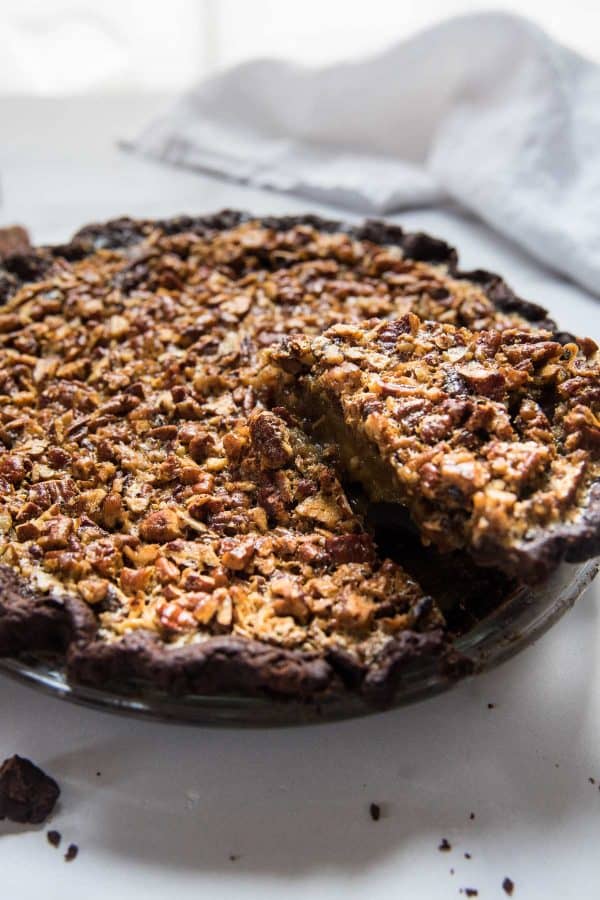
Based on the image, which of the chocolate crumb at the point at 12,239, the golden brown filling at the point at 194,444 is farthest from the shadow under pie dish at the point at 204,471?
the chocolate crumb at the point at 12,239

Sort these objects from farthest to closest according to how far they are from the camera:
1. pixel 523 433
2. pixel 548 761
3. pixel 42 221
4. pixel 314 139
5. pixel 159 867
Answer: pixel 314 139 → pixel 42 221 → pixel 523 433 → pixel 548 761 → pixel 159 867

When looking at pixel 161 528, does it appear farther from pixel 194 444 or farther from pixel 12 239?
pixel 12 239

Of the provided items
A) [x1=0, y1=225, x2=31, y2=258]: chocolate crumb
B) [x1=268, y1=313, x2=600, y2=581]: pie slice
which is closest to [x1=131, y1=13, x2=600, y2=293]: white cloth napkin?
[x1=0, y1=225, x2=31, y2=258]: chocolate crumb

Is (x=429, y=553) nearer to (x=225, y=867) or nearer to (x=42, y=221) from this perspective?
(x=225, y=867)

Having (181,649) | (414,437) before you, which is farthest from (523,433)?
(181,649)

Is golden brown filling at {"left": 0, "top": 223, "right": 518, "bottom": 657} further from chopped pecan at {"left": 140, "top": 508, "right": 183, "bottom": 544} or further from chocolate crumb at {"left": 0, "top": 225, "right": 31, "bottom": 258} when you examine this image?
chocolate crumb at {"left": 0, "top": 225, "right": 31, "bottom": 258}

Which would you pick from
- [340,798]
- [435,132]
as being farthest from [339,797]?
[435,132]
